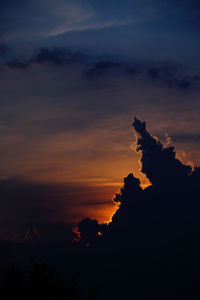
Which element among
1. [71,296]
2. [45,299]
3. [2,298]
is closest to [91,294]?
[71,296]

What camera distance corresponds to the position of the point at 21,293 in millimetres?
48844

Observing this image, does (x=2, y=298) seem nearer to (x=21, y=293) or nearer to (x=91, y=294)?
(x=21, y=293)

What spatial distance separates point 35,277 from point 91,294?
705cm

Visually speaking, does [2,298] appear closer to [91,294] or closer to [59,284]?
[59,284]

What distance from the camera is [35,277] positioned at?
163 ft

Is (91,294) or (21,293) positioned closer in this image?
(21,293)

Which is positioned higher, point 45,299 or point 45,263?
point 45,263

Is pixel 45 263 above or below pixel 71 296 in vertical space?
above

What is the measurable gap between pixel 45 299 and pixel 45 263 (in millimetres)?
3430

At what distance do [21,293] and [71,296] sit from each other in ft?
19.6

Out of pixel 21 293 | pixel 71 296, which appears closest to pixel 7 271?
pixel 21 293

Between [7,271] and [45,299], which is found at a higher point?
[7,271]

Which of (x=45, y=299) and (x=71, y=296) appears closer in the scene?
(x=45, y=299)

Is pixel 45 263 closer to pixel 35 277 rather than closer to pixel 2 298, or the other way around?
pixel 35 277
